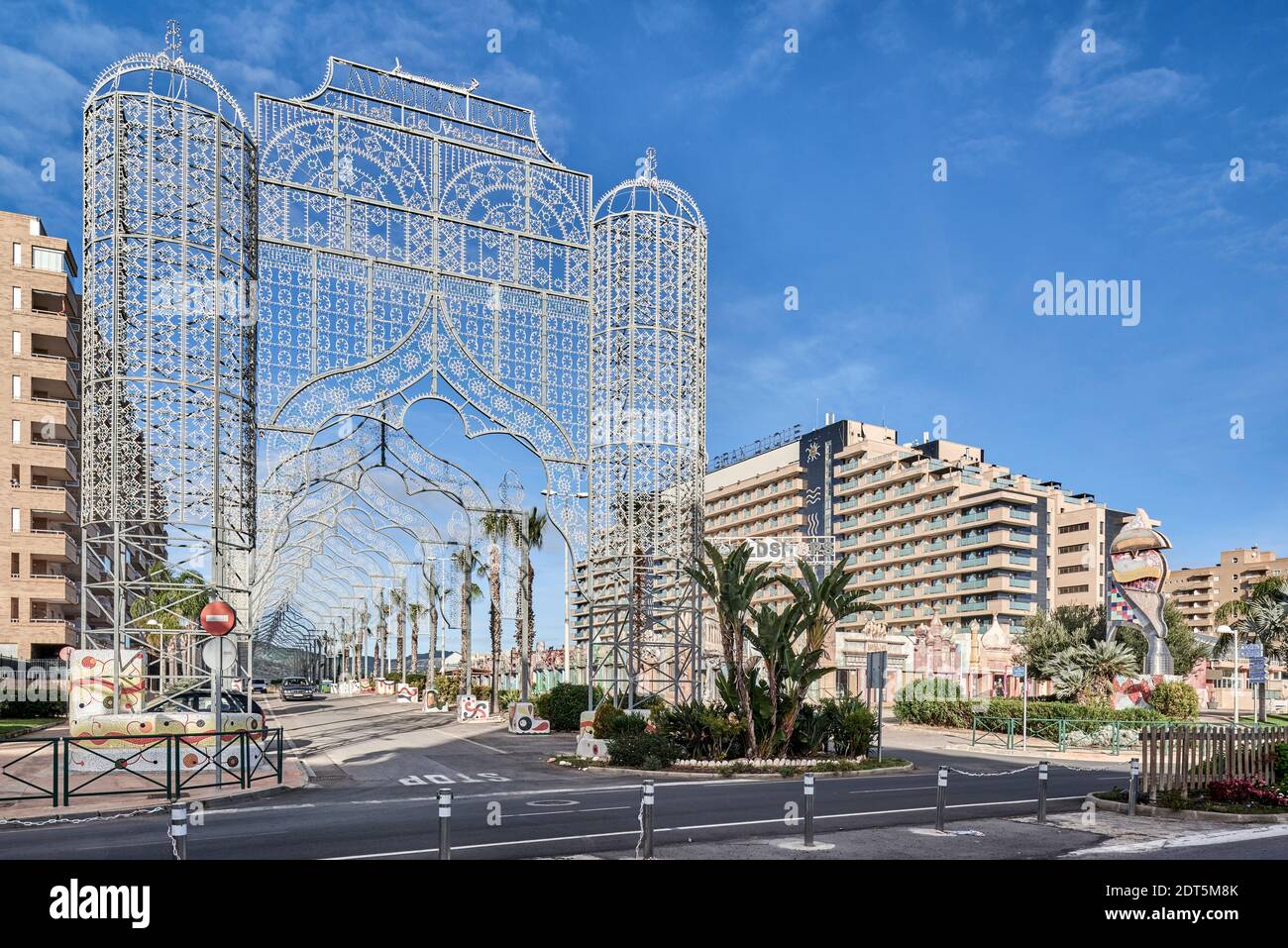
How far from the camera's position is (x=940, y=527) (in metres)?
111

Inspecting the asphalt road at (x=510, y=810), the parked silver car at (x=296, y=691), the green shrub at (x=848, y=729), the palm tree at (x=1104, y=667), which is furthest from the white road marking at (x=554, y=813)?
the parked silver car at (x=296, y=691)

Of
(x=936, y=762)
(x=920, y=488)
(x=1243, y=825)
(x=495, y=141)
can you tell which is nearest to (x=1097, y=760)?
(x=936, y=762)

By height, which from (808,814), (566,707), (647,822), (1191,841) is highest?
(647,822)

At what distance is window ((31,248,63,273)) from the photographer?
6233 cm

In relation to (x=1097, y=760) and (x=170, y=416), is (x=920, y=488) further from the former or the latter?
(x=170, y=416)

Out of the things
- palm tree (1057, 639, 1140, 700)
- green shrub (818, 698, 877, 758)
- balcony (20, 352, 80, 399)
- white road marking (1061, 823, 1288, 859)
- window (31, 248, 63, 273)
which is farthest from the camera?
window (31, 248, 63, 273)

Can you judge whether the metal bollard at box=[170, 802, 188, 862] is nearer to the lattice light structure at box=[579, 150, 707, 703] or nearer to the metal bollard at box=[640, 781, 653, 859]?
the metal bollard at box=[640, 781, 653, 859]

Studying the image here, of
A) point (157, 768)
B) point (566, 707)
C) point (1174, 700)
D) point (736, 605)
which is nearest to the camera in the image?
point (157, 768)

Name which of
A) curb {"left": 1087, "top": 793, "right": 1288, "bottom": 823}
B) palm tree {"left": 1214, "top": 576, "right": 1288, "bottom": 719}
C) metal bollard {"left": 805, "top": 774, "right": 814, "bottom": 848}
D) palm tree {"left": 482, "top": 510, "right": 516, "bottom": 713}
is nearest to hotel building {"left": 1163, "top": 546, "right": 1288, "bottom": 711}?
palm tree {"left": 1214, "top": 576, "right": 1288, "bottom": 719}

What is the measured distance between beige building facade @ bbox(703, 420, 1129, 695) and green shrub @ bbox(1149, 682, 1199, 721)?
168 feet

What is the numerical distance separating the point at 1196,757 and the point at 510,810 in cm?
1157

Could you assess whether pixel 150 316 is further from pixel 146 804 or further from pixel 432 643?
pixel 432 643

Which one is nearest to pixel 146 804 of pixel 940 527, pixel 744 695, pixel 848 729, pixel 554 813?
pixel 554 813

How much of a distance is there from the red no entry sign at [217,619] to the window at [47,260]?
5044 centimetres
